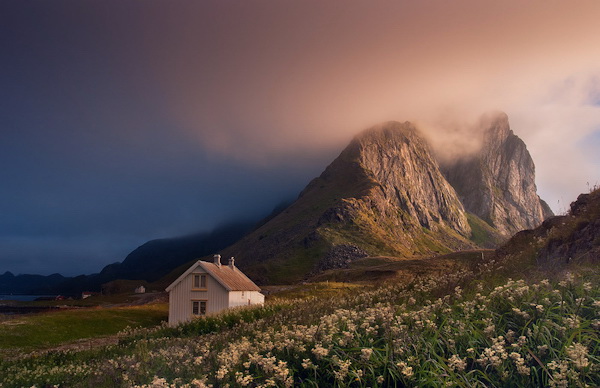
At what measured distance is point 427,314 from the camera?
32.4ft

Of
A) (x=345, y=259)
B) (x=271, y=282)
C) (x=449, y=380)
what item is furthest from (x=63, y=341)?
(x=345, y=259)

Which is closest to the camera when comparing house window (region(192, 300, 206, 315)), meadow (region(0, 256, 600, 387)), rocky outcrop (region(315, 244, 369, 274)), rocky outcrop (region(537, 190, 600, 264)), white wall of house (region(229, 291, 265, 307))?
meadow (region(0, 256, 600, 387))

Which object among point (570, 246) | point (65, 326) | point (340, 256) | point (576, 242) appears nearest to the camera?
point (576, 242)

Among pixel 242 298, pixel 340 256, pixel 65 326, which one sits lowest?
pixel 65 326

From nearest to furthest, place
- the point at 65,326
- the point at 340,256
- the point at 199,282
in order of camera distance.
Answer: the point at 65,326 → the point at 199,282 → the point at 340,256

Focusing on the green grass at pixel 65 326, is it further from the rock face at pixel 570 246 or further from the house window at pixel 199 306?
the rock face at pixel 570 246

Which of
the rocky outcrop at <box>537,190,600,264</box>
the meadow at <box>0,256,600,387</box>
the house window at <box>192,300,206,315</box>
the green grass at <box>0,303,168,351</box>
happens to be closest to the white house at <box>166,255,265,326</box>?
the house window at <box>192,300,206,315</box>

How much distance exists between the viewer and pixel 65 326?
54.1 metres

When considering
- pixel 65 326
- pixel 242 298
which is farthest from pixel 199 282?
pixel 65 326

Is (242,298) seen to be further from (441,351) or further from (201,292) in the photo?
(441,351)

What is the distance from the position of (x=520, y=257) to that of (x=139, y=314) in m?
60.7

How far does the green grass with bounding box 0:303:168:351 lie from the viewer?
46750 mm

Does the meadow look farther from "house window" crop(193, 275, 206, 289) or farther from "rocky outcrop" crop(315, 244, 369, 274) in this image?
"rocky outcrop" crop(315, 244, 369, 274)

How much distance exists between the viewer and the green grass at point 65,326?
46750 mm
